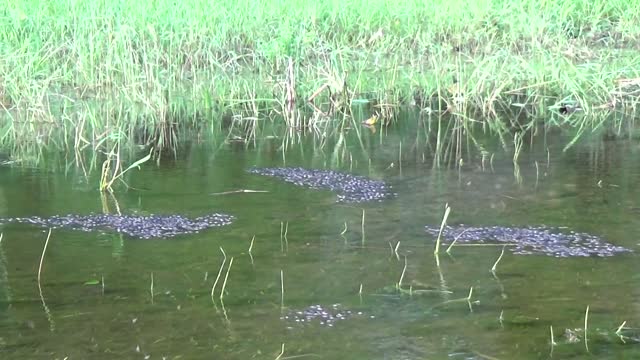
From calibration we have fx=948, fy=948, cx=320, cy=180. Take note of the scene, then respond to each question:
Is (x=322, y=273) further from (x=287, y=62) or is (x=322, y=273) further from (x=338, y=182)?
(x=287, y=62)

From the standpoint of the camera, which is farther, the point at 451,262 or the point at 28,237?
the point at 28,237

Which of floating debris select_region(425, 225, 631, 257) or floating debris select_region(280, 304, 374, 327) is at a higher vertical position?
floating debris select_region(425, 225, 631, 257)

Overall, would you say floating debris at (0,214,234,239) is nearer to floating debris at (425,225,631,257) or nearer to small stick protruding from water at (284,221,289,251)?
small stick protruding from water at (284,221,289,251)

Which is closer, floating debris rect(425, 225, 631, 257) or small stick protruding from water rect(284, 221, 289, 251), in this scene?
floating debris rect(425, 225, 631, 257)

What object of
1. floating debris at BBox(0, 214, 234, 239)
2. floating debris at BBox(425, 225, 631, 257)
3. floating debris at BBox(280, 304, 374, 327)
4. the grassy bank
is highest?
the grassy bank

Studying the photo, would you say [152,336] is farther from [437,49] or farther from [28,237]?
[437,49]

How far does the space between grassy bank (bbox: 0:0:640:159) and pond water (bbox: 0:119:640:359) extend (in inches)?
66.4

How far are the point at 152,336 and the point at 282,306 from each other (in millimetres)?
522

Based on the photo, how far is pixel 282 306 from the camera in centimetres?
354

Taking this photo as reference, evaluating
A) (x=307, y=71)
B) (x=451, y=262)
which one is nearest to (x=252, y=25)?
(x=307, y=71)

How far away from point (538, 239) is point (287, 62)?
198 inches

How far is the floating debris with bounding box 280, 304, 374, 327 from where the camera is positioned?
3.41 meters

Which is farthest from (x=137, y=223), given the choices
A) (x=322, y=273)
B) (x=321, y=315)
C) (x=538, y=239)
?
(x=538, y=239)

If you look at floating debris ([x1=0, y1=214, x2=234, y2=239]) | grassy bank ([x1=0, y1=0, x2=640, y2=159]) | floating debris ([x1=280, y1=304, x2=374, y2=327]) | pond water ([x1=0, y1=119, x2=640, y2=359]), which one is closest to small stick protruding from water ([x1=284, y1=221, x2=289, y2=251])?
pond water ([x1=0, y1=119, x2=640, y2=359])
